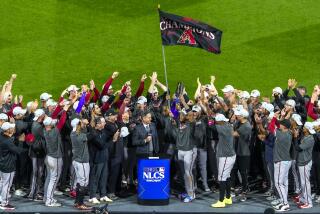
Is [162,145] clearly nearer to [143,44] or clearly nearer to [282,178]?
[282,178]

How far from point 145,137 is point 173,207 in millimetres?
1858

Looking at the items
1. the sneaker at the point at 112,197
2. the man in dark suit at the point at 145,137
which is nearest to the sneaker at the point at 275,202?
the man in dark suit at the point at 145,137

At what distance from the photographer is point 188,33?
20.9 meters

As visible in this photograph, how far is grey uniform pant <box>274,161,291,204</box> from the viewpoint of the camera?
18672 millimetres

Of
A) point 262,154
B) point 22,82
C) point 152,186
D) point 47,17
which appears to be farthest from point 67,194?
point 47,17

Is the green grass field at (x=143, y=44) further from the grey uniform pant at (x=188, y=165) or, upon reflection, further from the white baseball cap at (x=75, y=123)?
the white baseball cap at (x=75, y=123)

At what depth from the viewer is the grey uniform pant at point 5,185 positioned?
18.7m

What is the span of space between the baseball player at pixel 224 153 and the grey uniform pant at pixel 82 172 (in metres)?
3.02

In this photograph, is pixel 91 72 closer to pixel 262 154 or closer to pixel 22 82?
pixel 22 82

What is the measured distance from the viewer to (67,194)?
2019 cm

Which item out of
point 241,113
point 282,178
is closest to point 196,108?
point 241,113

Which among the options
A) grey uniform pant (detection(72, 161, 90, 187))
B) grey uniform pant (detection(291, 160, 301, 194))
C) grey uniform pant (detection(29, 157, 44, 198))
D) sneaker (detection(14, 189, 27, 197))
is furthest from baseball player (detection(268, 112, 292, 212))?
sneaker (detection(14, 189, 27, 197))

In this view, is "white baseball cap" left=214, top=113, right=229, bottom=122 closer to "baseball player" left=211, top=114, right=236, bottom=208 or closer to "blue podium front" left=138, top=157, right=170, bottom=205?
"baseball player" left=211, top=114, right=236, bottom=208

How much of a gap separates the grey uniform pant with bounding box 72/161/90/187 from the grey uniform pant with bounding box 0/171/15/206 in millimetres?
1481
